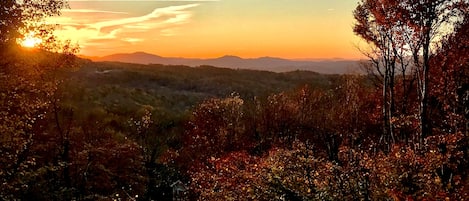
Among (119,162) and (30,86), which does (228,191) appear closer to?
(30,86)

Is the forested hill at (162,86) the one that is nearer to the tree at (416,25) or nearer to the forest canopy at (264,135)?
the forest canopy at (264,135)

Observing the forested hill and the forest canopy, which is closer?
the forest canopy

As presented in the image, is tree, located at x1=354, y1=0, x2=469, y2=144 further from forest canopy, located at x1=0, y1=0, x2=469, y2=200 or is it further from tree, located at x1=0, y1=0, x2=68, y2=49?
tree, located at x1=0, y1=0, x2=68, y2=49

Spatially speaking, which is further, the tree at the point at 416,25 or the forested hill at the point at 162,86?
the forested hill at the point at 162,86

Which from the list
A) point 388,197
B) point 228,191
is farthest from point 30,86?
point 388,197

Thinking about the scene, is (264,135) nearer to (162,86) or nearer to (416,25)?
(416,25)

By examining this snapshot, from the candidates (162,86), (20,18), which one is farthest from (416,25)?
(162,86)

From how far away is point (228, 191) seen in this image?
71.5ft

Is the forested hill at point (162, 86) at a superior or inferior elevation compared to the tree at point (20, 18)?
inferior

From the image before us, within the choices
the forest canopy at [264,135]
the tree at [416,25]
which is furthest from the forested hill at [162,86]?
the tree at [416,25]

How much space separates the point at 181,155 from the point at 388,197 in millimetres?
30836

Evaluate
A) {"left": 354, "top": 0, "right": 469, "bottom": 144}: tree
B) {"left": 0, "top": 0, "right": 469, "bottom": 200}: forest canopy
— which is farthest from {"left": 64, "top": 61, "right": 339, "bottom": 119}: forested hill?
{"left": 354, "top": 0, "right": 469, "bottom": 144}: tree

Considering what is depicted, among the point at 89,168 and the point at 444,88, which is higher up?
the point at 444,88

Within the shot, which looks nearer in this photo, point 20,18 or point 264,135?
point 20,18
